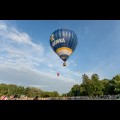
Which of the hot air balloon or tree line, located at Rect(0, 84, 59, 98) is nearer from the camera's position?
the hot air balloon

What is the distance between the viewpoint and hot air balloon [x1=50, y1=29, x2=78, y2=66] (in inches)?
667

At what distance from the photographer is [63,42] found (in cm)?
1691

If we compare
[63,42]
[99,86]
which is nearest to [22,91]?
[99,86]

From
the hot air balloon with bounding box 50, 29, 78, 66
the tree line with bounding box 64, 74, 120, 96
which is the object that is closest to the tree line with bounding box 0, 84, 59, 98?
the tree line with bounding box 64, 74, 120, 96

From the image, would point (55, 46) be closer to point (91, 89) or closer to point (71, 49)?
point (71, 49)

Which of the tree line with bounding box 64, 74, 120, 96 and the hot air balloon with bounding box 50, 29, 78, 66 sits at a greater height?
the tree line with bounding box 64, 74, 120, 96

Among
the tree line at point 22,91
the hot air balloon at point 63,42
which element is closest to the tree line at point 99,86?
the hot air balloon at point 63,42

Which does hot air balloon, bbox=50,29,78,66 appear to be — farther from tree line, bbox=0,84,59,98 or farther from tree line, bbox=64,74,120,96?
tree line, bbox=0,84,59,98

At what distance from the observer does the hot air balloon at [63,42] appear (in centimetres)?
1694

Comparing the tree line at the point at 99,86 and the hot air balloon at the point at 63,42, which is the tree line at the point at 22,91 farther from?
the hot air balloon at the point at 63,42

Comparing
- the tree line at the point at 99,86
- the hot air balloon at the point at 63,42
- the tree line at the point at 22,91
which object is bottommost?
the hot air balloon at the point at 63,42

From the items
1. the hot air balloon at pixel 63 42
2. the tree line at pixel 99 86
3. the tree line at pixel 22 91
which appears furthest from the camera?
the tree line at pixel 22 91
